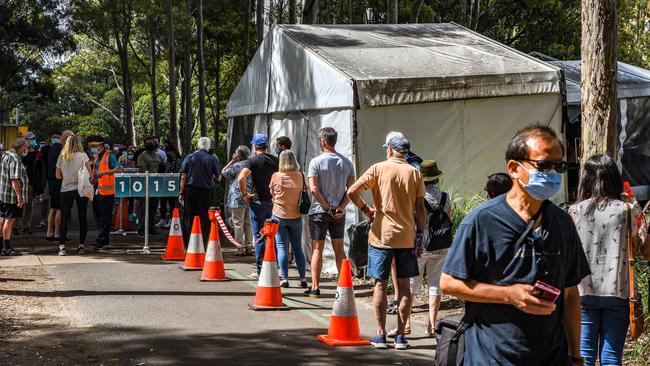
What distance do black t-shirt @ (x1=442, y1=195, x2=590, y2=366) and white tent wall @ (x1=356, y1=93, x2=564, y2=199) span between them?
926 cm

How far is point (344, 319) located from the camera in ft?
29.2

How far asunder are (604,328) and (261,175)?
23.9 feet

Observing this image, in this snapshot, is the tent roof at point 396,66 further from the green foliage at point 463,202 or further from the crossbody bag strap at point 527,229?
Answer: the crossbody bag strap at point 527,229

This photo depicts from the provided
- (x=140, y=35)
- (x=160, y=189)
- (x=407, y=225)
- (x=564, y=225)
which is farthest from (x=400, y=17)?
(x=564, y=225)

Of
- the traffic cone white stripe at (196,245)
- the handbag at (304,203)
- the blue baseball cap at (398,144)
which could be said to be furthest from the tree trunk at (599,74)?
the traffic cone white stripe at (196,245)

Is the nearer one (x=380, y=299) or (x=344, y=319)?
(x=380, y=299)

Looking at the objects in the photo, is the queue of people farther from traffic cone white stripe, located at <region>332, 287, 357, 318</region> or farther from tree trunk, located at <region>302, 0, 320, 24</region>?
tree trunk, located at <region>302, 0, 320, 24</region>

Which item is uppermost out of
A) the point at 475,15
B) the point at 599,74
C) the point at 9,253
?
the point at 475,15

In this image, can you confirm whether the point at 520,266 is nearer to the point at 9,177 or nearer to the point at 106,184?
the point at 9,177

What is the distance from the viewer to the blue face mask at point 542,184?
404cm

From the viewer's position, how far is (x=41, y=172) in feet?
68.5

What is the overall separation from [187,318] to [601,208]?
541 centimetres

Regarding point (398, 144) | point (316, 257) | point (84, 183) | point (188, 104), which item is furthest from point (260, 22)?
point (398, 144)

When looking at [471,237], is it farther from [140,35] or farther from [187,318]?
[140,35]
